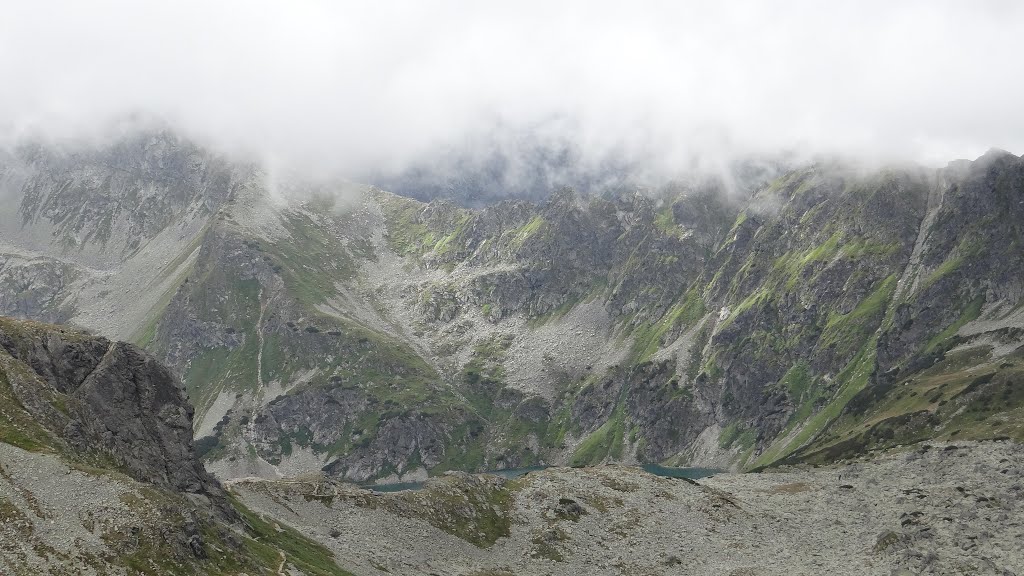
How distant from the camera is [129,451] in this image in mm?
83750

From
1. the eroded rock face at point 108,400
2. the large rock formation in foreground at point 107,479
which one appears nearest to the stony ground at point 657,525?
the large rock formation in foreground at point 107,479

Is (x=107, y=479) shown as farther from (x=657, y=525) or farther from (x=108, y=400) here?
(x=657, y=525)

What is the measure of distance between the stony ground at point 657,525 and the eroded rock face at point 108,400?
1706 cm

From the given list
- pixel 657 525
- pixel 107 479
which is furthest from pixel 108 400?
pixel 657 525

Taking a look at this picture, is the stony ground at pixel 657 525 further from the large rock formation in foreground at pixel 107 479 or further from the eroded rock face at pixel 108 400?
the eroded rock face at pixel 108 400

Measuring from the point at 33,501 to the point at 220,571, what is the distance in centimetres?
1649

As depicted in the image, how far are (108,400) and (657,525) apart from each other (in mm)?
84519

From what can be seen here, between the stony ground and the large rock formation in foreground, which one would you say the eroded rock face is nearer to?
the large rock formation in foreground

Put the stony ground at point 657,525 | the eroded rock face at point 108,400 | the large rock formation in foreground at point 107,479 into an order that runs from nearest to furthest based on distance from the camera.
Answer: the large rock formation in foreground at point 107,479, the eroded rock face at point 108,400, the stony ground at point 657,525

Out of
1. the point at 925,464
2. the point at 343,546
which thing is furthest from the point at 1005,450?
the point at 343,546

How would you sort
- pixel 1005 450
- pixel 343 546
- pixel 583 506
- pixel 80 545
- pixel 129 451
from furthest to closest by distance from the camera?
pixel 1005 450
pixel 583 506
pixel 343 546
pixel 129 451
pixel 80 545

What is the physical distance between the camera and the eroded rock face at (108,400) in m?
78.5

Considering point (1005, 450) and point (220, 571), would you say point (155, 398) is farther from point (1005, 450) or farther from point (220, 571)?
point (1005, 450)

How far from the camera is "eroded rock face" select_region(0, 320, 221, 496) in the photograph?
78.5 metres
